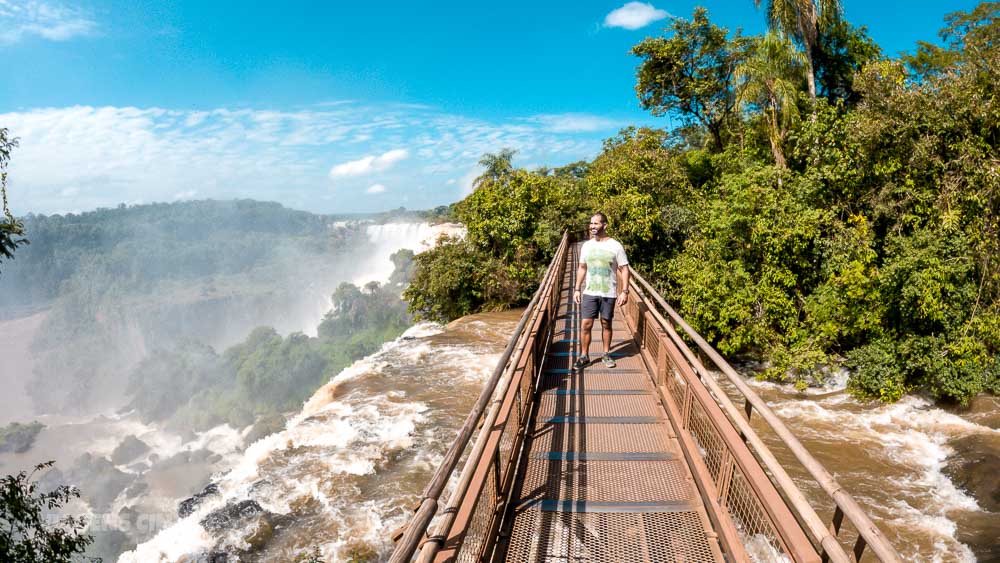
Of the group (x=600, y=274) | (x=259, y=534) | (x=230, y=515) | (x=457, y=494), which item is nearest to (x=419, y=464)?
(x=259, y=534)

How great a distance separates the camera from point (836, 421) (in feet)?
35.0

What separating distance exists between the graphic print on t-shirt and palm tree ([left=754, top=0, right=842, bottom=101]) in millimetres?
14690

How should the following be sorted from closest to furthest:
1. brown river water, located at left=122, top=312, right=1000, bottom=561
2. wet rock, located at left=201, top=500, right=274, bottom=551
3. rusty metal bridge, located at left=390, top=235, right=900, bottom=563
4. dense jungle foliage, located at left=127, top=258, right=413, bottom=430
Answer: rusty metal bridge, located at left=390, top=235, right=900, bottom=563, wet rock, located at left=201, top=500, right=274, bottom=551, brown river water, located at left=122, top=312, right=1000, bottom=561, dense jungle foliage, located at left=127, top=258, right=413, bottom=430

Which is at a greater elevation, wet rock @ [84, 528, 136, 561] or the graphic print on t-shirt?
the graphic print on t-shirt

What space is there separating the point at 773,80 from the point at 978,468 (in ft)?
43.1

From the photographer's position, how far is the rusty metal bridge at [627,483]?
237 cm

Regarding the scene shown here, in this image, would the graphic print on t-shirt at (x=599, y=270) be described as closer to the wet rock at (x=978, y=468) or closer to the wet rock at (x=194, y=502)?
the wet rock at (x=194, y=502)

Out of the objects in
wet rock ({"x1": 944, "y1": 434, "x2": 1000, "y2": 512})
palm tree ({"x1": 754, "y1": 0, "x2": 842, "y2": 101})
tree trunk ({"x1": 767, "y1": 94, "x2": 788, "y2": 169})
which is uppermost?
palm tree ({"x1": 754, "y1": 0, "x2": 842, "y2": 101})

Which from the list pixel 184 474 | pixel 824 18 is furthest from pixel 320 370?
pixel 824 18

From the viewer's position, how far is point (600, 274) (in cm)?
613

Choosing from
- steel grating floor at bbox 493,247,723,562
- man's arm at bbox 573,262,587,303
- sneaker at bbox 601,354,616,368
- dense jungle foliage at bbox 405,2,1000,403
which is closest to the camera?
steel grating floor at bbox 493,247,723,562

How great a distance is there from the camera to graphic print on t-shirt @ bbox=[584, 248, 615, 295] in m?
6.02

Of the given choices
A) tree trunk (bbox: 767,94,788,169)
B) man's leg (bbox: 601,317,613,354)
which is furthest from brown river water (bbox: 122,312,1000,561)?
tree trunk (bbox: 767,94,788,169)

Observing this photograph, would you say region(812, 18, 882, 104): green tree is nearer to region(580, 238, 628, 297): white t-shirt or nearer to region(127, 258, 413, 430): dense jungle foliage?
region(580, 238, 628, 297): white t-shirt
